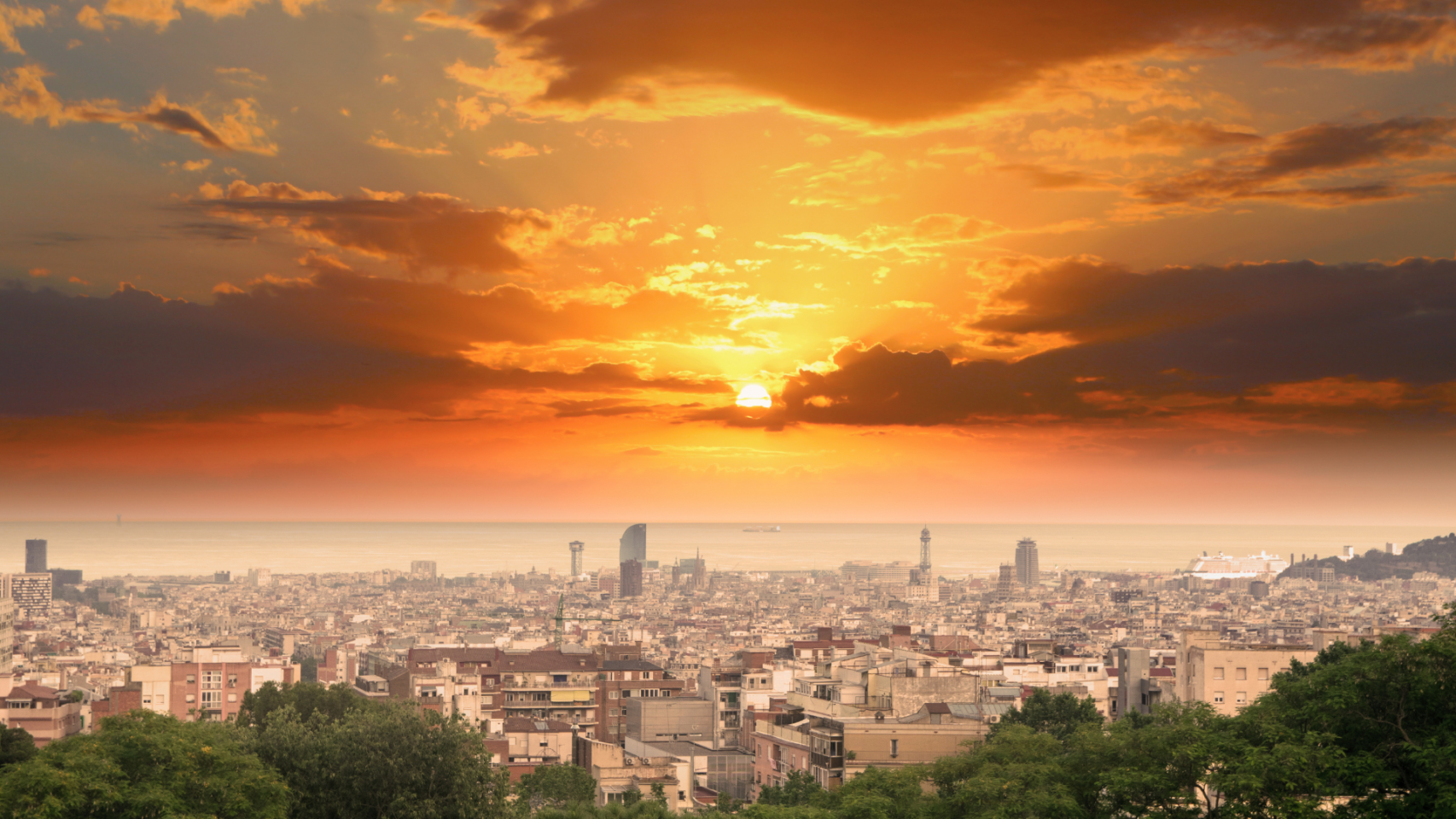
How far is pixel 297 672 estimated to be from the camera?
81.5 m

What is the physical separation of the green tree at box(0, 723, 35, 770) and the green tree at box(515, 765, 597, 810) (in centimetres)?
1544

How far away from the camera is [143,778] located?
71.6 ft

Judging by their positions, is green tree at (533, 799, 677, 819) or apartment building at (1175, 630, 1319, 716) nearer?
green tree at (533, 799, 677, 819)

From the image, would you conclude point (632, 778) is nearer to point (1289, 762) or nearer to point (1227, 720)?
point (1227, 720)

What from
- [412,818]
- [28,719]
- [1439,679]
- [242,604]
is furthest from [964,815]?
[242,604]

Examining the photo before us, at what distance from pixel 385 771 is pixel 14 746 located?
16031 mm

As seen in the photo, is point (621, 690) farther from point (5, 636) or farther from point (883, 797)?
point (883, 797)

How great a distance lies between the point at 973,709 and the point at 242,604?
166896mm

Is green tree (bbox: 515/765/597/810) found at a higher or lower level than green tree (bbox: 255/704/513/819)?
lower

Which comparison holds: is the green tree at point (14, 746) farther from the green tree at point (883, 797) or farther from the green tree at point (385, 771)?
the green tree at point (883, 797)

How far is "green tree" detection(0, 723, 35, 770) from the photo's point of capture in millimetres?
34156

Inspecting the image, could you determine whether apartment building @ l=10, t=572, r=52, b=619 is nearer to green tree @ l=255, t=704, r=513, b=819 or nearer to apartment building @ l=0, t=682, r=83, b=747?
apartment building @ l=0, t=682, r=83, b=747

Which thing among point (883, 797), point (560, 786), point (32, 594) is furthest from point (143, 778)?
point (32, 594)

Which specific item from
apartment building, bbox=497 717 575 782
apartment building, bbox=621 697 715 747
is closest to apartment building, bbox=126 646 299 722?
apartment building, bbox=497 717 575 782
